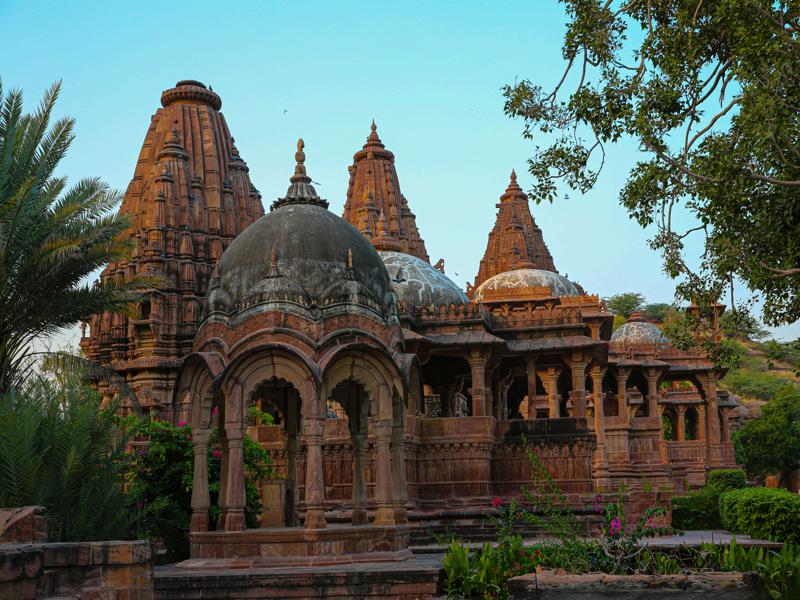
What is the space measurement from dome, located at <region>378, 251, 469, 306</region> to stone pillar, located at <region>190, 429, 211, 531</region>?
378 inches

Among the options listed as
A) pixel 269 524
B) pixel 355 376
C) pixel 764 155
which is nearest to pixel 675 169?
pixel 764 155

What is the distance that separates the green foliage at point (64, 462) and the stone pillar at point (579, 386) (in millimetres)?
11595

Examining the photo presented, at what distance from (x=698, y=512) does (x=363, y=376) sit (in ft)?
A: 43.5

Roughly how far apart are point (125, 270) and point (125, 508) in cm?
2607

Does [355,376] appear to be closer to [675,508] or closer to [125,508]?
[125,508]

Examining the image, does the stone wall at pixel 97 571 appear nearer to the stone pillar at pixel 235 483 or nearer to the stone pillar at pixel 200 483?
the stone pillar at pixel 235 483

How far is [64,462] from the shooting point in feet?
47.8

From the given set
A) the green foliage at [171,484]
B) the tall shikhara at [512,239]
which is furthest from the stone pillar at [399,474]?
the tall shikhara at [512,239]

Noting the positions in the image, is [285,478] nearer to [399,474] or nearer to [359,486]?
[359,486]

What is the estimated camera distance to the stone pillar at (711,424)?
35562 millimetres

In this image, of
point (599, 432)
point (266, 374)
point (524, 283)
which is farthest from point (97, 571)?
point (524, 283)

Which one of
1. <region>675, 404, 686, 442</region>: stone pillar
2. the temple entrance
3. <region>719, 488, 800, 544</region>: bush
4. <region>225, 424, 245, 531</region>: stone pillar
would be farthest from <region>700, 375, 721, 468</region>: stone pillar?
<region>225, 424, 245, 531</region>: stone pillar

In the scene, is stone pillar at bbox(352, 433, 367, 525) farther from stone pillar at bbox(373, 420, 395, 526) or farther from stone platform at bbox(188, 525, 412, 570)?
stone platform at bbox(188, 525, 412, 570)

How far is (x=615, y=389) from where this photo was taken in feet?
118
